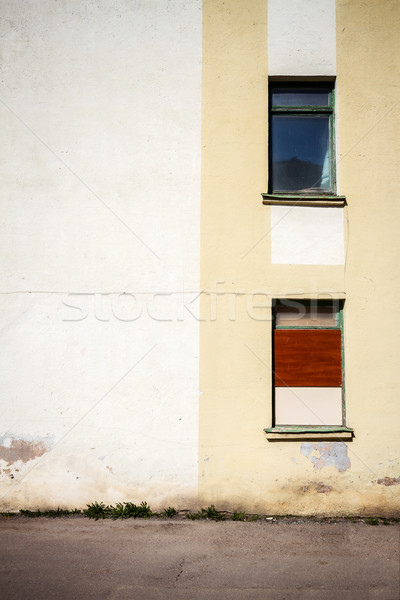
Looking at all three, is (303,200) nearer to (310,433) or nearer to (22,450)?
(310,433)

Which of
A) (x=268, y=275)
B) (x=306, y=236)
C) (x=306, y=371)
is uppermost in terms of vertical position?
(x=306, y=236)

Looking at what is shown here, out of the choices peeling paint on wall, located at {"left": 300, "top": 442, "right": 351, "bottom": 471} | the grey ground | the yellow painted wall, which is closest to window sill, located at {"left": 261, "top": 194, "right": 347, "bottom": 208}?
the yellow painted wall

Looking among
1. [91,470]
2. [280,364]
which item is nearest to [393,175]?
[280,364]

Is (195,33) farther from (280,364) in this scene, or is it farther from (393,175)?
(280,364)

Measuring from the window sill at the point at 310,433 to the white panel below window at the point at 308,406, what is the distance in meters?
0.16

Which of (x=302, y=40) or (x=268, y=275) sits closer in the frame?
(x=268, y=275)

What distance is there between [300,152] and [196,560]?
550 cm

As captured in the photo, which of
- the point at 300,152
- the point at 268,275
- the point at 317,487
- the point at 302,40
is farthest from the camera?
the point at 300,152

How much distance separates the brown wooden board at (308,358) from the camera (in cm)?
608

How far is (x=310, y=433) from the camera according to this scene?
5.90 meters

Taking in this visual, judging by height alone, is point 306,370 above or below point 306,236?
below

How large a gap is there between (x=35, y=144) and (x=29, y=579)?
17.5 ft

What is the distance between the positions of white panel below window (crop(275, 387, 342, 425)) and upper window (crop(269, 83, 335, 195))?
9.39ft

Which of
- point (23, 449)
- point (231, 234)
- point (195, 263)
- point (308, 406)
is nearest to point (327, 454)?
point (308, 406)
